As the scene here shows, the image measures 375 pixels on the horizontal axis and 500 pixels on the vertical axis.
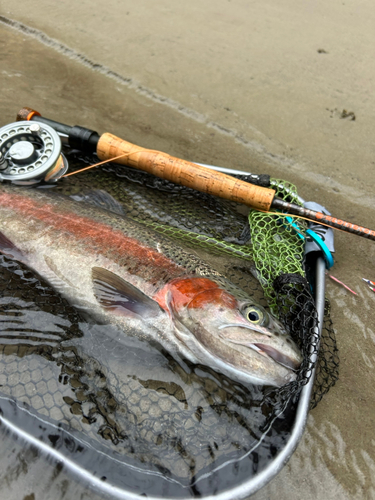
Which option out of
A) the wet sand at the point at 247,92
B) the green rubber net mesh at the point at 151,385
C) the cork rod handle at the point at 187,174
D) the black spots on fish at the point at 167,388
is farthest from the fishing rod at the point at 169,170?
the black spots on fish at the point at 167,388

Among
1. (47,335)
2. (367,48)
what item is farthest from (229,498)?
(367,48)

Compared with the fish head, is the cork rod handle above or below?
above

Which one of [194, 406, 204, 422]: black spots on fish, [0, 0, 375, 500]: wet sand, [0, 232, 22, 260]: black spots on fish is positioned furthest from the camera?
[0, 0, 375, 500]: wet sand

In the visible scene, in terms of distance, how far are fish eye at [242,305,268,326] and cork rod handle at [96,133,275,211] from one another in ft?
4.00

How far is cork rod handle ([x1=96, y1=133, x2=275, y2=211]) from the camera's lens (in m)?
3.20

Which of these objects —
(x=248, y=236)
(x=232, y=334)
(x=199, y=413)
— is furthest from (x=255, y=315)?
(x=248, y=236)

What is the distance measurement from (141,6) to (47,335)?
7133mm

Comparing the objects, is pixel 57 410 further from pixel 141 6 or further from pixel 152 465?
pixel 141 6

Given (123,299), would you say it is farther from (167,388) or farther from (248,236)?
(248,236)

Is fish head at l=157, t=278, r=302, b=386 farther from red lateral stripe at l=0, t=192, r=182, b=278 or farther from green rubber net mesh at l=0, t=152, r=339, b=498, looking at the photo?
red lateral stripe at l=0, t=192, r=182, b=278

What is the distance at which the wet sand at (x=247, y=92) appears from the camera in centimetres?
309

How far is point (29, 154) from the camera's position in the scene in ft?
10.5

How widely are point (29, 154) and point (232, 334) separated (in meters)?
2.54

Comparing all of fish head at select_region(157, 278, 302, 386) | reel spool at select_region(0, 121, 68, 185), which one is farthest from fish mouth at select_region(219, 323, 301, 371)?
reel spool at select_region(0, 121, 68, 185)
